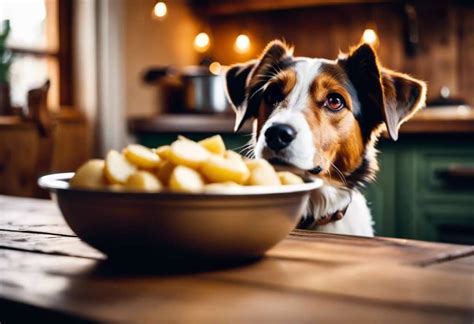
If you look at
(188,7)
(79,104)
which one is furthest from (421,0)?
(79,104)

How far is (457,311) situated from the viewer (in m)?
0.72

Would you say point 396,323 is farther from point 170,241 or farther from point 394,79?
point 394,79

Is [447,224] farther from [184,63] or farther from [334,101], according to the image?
[184,63]

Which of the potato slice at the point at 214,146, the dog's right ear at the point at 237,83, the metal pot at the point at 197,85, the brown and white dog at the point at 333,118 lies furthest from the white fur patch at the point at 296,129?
the metal pot at the point at 197,85

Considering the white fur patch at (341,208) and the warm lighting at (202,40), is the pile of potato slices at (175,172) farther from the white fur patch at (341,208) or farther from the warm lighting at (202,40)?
the warm lighting at (202,40)

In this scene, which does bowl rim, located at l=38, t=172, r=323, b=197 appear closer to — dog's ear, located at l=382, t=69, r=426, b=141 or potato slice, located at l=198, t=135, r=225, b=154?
potato slice, located at l=198, t=135, r=225, b=154

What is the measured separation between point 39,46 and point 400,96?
252cm

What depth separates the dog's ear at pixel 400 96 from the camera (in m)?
1.73

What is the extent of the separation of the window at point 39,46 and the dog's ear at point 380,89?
2209 millimetres

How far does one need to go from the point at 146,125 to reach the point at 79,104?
0.45 meters

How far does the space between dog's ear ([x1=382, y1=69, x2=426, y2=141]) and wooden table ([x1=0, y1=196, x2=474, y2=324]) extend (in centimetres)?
68

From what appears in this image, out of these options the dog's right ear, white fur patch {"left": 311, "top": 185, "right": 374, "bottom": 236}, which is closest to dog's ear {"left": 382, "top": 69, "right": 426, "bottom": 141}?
white fur patch {"left": 311, "top": 185, "right": 374, "bottom": 236}

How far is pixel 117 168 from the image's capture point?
922 mm

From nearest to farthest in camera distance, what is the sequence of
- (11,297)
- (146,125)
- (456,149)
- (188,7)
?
(11,297) → (456,149) → (146,125) → (188,7)
